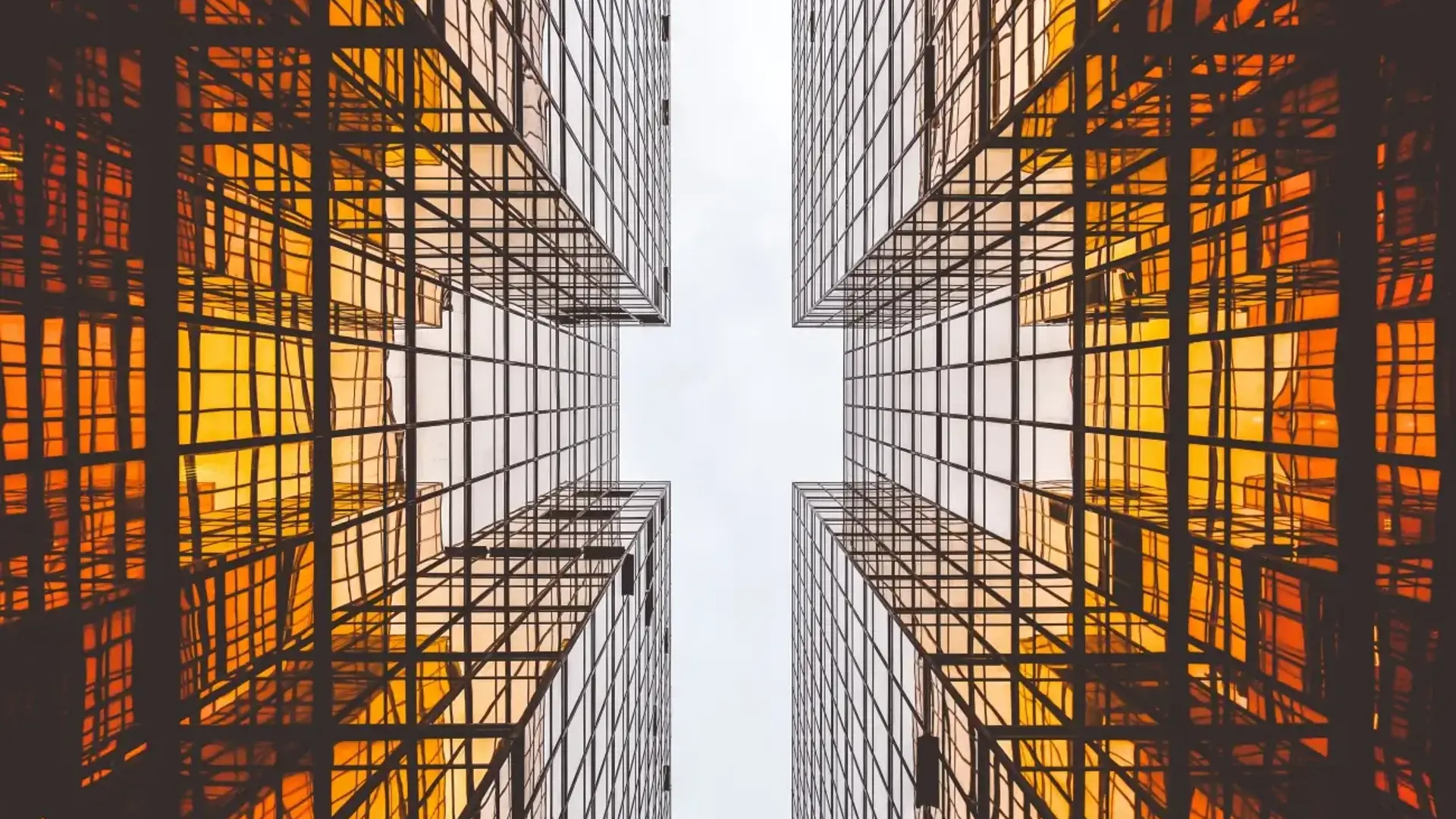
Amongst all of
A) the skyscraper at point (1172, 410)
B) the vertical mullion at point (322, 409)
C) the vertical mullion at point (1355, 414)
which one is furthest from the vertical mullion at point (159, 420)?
the vertical mullion at point (1355, 414)

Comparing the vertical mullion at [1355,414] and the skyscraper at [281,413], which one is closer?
the skyscraper at [281,413]

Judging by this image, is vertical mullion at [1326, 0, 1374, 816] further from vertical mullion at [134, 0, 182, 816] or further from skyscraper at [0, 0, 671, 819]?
vertical mullion at [134, 0, 182, 816]

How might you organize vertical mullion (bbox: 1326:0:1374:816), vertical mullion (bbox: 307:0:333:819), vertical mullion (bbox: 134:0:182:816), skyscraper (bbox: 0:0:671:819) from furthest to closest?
vertical mullion (bbox: 307:0:333:819) → vertical mullion (bbox: 134:0:182:816) → vertical mullion (bbox: 1326:0:1374:816) → skyscraper (bbox: 0:0:671:819)

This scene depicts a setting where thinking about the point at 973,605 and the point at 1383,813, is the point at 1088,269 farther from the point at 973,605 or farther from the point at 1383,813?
the point at 1383,813

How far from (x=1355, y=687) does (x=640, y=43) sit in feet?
119

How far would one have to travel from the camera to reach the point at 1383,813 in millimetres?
9562

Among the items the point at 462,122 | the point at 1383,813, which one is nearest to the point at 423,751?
the point at 462,122

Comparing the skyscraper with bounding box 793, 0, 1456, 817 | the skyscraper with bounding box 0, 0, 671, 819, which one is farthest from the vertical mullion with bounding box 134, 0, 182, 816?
the skyscraper with bounding box 793, 0, 1456, 817

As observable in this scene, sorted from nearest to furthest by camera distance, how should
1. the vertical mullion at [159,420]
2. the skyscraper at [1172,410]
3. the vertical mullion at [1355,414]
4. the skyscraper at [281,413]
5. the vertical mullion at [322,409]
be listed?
the skyscraper at [281,413] → the skyscraper at [1172,410] → the vertical mullion at [1355,414] → the vertical mullion at [159,420] → the vertical mullion at [322,409]

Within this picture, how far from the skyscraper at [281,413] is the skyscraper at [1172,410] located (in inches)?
399

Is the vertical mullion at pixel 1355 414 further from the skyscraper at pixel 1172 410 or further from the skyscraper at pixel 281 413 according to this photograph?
the skyscraper at pixel 281 413

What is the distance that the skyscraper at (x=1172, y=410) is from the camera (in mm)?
9500

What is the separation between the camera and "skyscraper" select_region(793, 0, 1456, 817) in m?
9.50

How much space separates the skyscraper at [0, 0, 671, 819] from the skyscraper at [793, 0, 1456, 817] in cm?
1013
